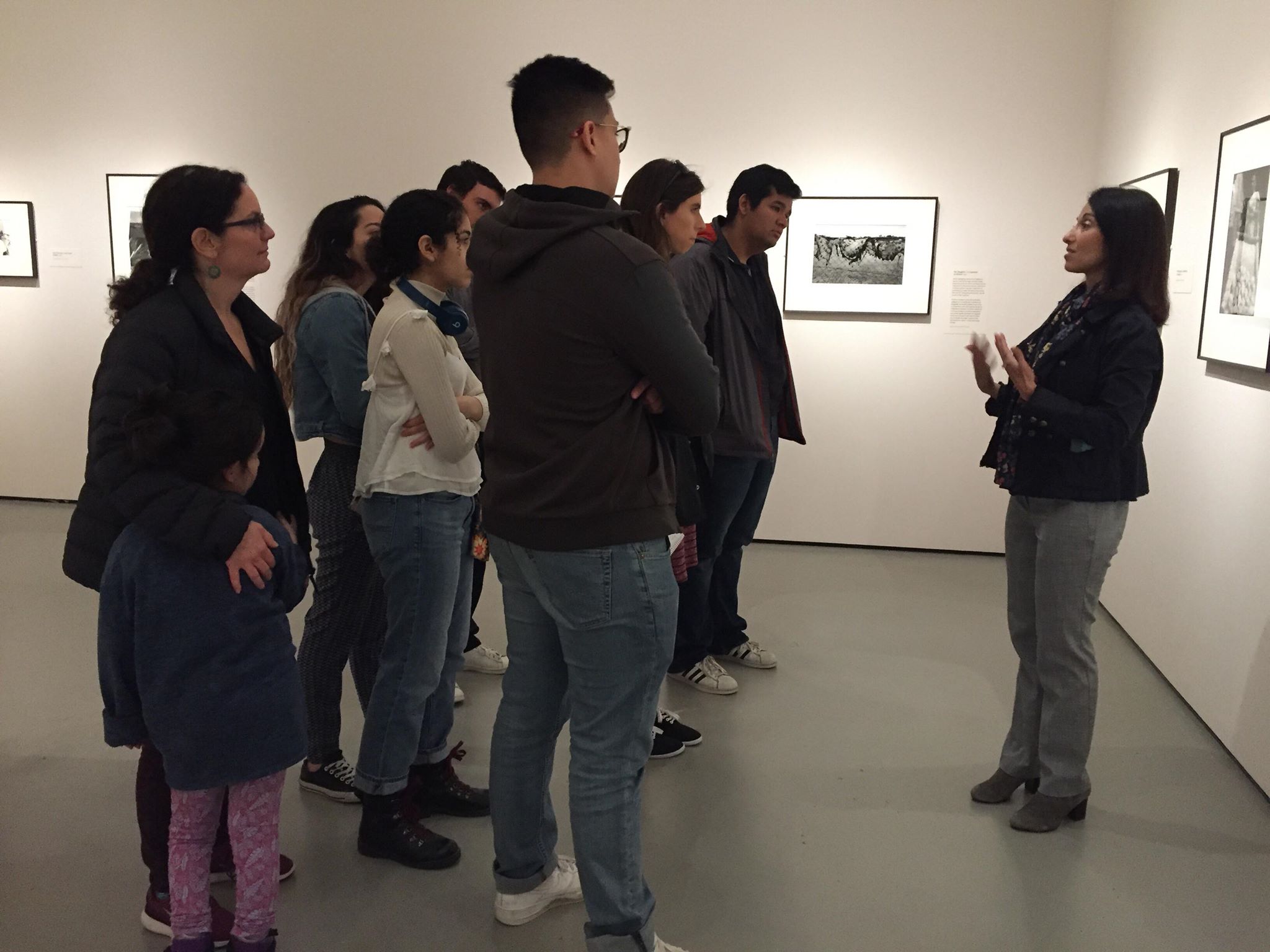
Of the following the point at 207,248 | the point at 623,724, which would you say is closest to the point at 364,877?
the point at 623,724

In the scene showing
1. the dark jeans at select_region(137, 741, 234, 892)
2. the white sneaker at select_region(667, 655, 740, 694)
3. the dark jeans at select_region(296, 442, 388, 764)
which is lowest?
the white sneaker at select_region(667, 655, 740, 694)

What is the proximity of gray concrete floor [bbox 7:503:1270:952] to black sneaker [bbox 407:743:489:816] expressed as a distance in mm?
41

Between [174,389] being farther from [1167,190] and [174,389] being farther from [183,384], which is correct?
[1167,190]

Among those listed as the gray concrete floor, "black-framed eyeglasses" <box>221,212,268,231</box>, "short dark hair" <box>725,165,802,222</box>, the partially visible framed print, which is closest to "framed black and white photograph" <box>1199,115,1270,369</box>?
the gray concrete floor

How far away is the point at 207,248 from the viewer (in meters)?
2.06

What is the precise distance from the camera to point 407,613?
243 cm

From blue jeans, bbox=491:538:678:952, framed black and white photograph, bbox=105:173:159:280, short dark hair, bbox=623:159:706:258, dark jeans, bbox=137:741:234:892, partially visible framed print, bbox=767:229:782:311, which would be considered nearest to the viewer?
blue jeans, bbox=491:538:678:952

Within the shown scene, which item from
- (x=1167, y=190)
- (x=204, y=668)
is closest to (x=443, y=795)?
(x=204, y=668)

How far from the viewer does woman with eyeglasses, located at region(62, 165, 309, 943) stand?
1.84 m

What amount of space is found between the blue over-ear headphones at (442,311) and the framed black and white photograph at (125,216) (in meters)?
4.94

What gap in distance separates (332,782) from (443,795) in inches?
14.3

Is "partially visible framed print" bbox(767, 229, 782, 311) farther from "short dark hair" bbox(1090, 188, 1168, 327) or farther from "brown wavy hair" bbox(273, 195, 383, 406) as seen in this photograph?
"brown wavy hair" bbox(273, 195, 383, 406)

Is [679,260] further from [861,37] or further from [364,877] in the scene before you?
[861,37]

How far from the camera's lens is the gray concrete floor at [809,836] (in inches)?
91.1
